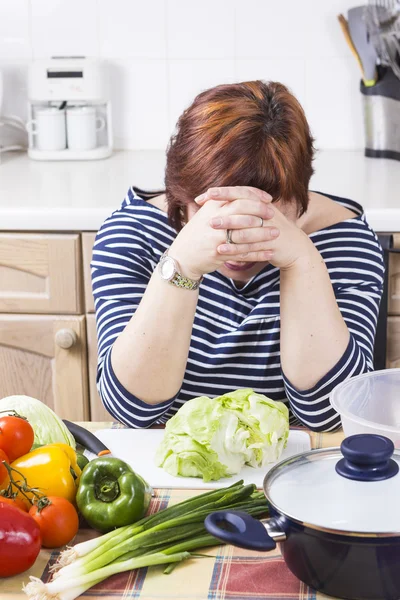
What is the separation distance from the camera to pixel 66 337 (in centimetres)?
213

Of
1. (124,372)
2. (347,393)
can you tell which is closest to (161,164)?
(124,372)

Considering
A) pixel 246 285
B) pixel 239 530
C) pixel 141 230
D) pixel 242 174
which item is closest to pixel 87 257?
pixel 141 230

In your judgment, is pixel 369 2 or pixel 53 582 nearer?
pixel 53 582

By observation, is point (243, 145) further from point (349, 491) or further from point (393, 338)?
point (393, 338)

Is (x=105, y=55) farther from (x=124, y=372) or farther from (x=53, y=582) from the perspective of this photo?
(x=53, y=582)

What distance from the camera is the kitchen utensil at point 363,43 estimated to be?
2.50 metres

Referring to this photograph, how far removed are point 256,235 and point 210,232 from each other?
7 centimetres

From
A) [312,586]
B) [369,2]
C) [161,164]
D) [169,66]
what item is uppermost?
[369,2]

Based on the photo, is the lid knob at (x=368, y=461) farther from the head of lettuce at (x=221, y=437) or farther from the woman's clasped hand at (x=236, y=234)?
the woman's clasped hand at (x=236, y=234)

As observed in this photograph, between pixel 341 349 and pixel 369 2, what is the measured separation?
1457mm

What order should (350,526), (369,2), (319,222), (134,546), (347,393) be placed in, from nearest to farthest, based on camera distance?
(350,526), (134,546), (347,393), (319,222), (369,2)

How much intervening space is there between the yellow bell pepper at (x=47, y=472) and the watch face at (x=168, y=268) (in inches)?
14.4

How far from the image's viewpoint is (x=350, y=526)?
0.78 meters

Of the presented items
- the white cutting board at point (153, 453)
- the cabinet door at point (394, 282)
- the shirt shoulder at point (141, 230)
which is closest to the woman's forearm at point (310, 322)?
the white cutting board at point (153, 453)
